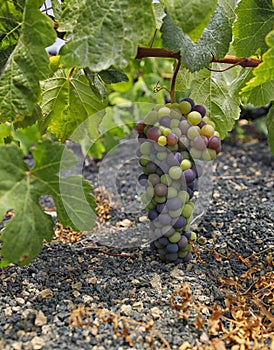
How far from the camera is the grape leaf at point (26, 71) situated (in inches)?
34.7

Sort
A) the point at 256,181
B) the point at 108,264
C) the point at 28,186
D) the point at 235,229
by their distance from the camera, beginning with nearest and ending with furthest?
the point at 28,186, the point at 108,264, the point at 235,229, the point at 256,181

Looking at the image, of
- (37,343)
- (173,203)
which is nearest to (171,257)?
(173,203)

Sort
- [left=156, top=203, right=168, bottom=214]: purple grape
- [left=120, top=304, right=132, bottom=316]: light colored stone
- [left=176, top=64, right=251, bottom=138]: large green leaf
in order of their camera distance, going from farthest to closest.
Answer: [left=176, top=64, right=251, bottom=138]: large green leaf < [left=156, top=203, right=168, bottom=214]: purple grape < [left=120, top=304, right=132, bottom=316]: light colored stone

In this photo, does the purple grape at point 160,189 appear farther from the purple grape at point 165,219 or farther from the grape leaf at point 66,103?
the grape leaf at point 66,103

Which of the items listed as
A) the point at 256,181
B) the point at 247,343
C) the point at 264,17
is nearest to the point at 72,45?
the point at 264,17

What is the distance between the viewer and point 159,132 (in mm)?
1005

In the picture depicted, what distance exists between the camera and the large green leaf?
122 cm

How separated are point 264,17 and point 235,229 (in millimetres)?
505

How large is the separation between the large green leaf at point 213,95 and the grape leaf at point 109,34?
35 centimetres

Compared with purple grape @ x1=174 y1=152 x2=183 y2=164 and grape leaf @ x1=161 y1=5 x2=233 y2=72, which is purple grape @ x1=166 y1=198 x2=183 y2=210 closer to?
purple grape @ x1=174 y1=152 x2=183 y2=164

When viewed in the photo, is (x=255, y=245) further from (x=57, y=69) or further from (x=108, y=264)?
(x=57, y=69)

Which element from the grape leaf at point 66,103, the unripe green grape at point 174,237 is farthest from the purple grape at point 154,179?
the grape leaf at point 66,103

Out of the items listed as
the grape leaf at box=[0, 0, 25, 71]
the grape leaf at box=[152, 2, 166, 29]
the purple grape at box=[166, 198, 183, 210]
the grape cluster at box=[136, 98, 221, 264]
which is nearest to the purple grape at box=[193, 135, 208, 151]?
the grape cluster at box=[136, 98, 221, 264]

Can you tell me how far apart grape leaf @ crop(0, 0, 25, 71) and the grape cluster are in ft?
0.91
